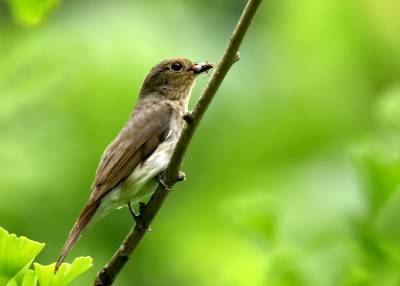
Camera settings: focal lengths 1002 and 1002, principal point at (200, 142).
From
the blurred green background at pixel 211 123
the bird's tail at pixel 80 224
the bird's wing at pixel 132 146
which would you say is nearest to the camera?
the bird's tail at pixel 80 224

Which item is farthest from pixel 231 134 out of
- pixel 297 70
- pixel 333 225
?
pixel 333 225

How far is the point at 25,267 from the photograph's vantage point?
2.70 metres

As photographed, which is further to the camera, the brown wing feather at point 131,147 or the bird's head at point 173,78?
the bird's head at point 173,78

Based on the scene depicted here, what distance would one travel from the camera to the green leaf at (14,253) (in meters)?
2.67

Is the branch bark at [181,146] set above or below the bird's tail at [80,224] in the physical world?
above

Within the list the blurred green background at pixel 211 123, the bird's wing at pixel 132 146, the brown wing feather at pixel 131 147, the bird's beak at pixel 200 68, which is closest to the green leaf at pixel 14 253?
the brown wing feather at pixel 131 147

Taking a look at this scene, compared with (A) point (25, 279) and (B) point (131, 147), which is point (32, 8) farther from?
(B) point (131, 147)

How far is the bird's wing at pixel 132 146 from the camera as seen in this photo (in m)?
4.62

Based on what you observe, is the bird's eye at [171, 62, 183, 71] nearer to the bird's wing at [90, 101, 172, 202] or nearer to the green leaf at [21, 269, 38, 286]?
the bird's wing at [90, 101, 172, 202]

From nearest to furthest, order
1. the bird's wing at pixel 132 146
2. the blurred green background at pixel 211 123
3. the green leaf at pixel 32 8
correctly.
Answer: the green leaf at pixel 32 8
the bird's wing at pixel 132 146
the blurred green background at pixel 211 123

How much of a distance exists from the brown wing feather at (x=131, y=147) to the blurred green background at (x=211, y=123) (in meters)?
0.57

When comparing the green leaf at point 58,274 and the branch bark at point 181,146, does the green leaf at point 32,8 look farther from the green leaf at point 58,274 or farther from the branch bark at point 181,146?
the green leaf at point 58,274

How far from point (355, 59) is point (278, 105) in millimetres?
709

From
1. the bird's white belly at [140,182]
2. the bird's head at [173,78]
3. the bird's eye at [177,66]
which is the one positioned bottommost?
the bird's head at [173,78]
